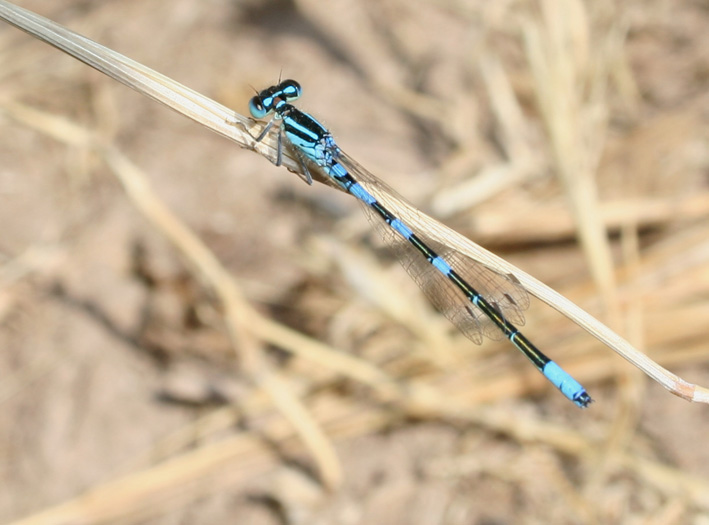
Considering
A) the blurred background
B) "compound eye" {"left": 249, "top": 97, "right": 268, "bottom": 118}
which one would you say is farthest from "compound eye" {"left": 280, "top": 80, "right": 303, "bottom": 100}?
the blurred background

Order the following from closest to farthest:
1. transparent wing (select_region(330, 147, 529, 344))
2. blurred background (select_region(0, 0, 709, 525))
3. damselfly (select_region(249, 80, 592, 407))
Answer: damselfly (select_region(249, 80, 592, 407)), transparent wing (select_region(330, 147, 529, 344)), blurred background (select_region(0, 0, 709, 525))

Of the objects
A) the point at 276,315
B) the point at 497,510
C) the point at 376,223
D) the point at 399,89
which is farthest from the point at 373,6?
the point at 497,510

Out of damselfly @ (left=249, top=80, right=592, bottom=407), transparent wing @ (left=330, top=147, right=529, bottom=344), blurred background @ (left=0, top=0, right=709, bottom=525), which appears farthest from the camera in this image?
blurred background @ (left=0, top=0, right=709, bottom=525)

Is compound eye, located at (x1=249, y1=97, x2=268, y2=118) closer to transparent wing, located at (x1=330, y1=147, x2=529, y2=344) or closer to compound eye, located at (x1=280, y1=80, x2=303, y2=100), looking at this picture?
compound eye, located at (x1=280, y1=80, x2=303, y2=100)

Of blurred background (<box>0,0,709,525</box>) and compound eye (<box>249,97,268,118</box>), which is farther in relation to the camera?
blurred background (<box>0,0,709,525</box>)

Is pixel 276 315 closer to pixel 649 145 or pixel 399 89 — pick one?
pixel 399 89

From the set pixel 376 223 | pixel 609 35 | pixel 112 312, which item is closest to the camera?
pixel 376 223
